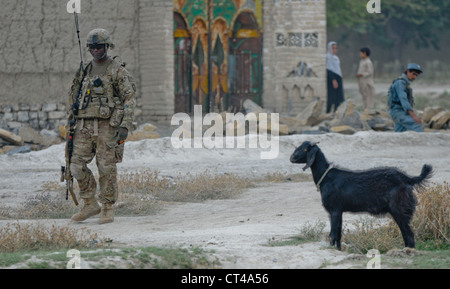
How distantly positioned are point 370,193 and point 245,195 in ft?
13.4

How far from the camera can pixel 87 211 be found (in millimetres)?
8977

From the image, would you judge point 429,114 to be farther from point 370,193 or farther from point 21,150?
point 370,193

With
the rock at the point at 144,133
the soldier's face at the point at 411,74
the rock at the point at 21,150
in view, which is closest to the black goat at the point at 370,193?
the soldier's face at the point at 411,74

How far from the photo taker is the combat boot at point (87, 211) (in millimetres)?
8945

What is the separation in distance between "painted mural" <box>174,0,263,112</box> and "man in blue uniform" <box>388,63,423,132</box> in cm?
485

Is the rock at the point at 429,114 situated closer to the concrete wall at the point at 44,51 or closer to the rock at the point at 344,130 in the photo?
the rock at the point at 344,130

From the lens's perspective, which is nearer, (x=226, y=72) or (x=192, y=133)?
(x=192, y=133)

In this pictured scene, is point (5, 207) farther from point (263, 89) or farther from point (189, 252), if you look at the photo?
point (263, 89)

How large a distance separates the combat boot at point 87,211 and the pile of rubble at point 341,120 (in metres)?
7.52

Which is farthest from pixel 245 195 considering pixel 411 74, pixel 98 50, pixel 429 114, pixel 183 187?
pixel 429 114

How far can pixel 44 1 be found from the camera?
17.1 metres
